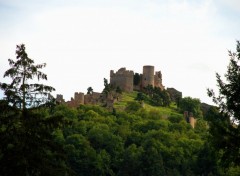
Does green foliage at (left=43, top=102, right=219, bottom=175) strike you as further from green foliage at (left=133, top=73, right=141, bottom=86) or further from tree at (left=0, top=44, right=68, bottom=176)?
tree at (left=0, top=44, right=68, bottom=176)

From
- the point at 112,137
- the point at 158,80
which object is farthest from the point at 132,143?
the point at 158,80

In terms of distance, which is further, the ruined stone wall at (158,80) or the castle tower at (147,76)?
the ruined stone wall at (158,80)

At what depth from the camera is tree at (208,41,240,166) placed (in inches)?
878

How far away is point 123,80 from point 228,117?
120695mm

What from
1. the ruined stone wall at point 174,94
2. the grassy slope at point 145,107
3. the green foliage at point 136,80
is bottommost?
the grassy slope at point 145,107

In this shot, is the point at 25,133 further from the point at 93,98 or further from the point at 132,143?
the point at 93,98

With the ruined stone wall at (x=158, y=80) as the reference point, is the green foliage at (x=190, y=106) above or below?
below

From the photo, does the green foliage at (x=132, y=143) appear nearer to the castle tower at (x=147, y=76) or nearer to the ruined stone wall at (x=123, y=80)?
the ruined stone wall at (x=123, y=80)

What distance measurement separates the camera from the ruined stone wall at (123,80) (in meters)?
143

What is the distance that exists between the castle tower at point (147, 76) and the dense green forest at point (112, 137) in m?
3.60

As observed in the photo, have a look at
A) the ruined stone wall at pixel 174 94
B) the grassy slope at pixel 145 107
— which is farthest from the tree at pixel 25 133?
the ruined stone wall at pixel 174 94

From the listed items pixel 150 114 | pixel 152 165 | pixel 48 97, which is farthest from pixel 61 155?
pixel 150 114

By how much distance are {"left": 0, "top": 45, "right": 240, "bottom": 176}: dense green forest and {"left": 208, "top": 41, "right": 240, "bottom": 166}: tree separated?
0.04 metres

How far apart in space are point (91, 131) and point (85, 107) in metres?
17.6
